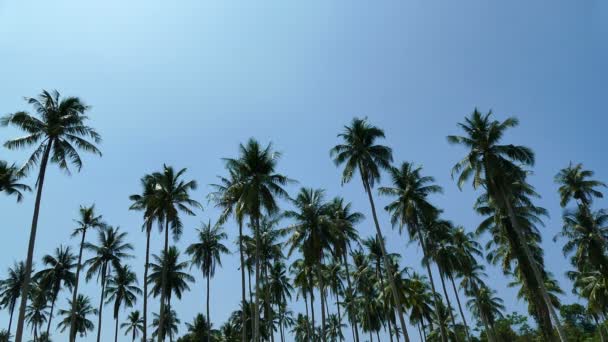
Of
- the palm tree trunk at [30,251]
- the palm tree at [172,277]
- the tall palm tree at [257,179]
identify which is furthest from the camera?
the palm tree at [172,277]

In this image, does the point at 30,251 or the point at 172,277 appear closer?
the point at 30,251

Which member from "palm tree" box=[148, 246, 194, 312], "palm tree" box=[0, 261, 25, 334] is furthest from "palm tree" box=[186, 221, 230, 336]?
"palm tree" box=[0, 261, 25, 334]

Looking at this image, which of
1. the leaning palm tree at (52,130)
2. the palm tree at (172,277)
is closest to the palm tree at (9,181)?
the leaning palm tree at (52,130)

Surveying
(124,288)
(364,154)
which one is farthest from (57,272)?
(364,154)

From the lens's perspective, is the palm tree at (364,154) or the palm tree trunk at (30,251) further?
the palm tree at (364,154)

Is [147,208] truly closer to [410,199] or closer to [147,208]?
[147,208]

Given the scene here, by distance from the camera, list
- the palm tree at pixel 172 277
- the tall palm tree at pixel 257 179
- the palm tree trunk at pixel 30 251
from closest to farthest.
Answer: the palm tree trunk at pixel 30 251, the tall palm tree at pixel 257 179, the palm tree at pixel 172 277

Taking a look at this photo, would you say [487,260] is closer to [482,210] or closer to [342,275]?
[482,210]

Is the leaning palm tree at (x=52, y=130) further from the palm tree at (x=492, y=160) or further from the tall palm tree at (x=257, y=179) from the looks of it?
the palm tree at (x=492, y=160)

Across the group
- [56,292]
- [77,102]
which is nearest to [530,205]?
[77,102]

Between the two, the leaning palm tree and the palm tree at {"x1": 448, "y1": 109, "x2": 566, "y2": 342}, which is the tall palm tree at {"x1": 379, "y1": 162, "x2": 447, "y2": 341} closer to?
the palm tree at {"x1": 448, "y1": 109, "x2": 566, "y2": 342}

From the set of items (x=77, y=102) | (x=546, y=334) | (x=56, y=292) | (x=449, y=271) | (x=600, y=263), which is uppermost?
(x=77, y=102)

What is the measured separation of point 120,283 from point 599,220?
5396 cm

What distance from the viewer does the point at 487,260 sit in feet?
159
